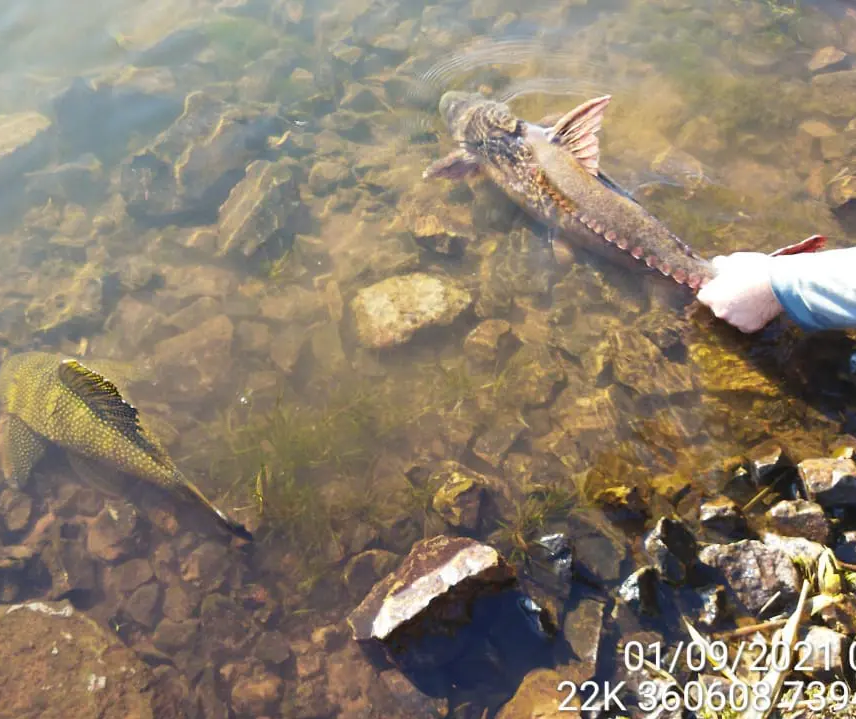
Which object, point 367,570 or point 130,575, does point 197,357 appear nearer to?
point 130,575

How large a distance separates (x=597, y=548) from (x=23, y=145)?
889cm

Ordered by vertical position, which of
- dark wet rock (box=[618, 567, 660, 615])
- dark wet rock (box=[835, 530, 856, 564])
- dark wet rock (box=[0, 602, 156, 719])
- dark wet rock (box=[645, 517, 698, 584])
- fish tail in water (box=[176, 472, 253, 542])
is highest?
dark wet rock (box=[835, 530, 856, 564])

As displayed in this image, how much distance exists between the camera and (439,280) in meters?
5.36

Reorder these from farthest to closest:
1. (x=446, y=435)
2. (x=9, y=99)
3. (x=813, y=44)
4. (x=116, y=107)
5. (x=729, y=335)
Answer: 1. (x=9, y=99)
2. (x=116, y=107)
3. (x=813, y=44)
4. (x=446, y=435)
5. (x=729, y=335)

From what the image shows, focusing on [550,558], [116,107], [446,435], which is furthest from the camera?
[116,107]

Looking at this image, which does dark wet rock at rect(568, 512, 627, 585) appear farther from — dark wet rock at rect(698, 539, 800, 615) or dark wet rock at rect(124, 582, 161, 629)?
dark wet rock at rect(124, 582, 161, 629)

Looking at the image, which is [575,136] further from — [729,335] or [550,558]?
[550,558]

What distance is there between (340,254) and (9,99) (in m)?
6.88

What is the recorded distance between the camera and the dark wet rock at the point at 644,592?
132 inches

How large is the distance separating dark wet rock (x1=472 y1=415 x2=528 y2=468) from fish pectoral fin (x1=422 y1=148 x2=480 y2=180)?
2.83 metres

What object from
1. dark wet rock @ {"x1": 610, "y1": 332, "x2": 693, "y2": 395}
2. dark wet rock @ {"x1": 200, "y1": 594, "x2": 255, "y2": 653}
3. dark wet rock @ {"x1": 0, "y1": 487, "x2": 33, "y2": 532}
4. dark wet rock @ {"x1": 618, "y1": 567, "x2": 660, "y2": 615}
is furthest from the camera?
dark wet rock @ {"x1": 0, "y1": 487, "x2": 33, "y2": 532}

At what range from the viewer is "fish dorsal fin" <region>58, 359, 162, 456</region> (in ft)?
14.5

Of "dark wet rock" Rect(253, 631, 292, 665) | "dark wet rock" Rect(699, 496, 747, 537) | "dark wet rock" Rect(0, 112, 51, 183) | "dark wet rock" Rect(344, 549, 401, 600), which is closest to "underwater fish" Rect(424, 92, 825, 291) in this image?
"dark wet rock" Rect(699, 496, 747, 537)

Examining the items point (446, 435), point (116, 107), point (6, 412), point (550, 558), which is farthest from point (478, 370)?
point (116, 107)
